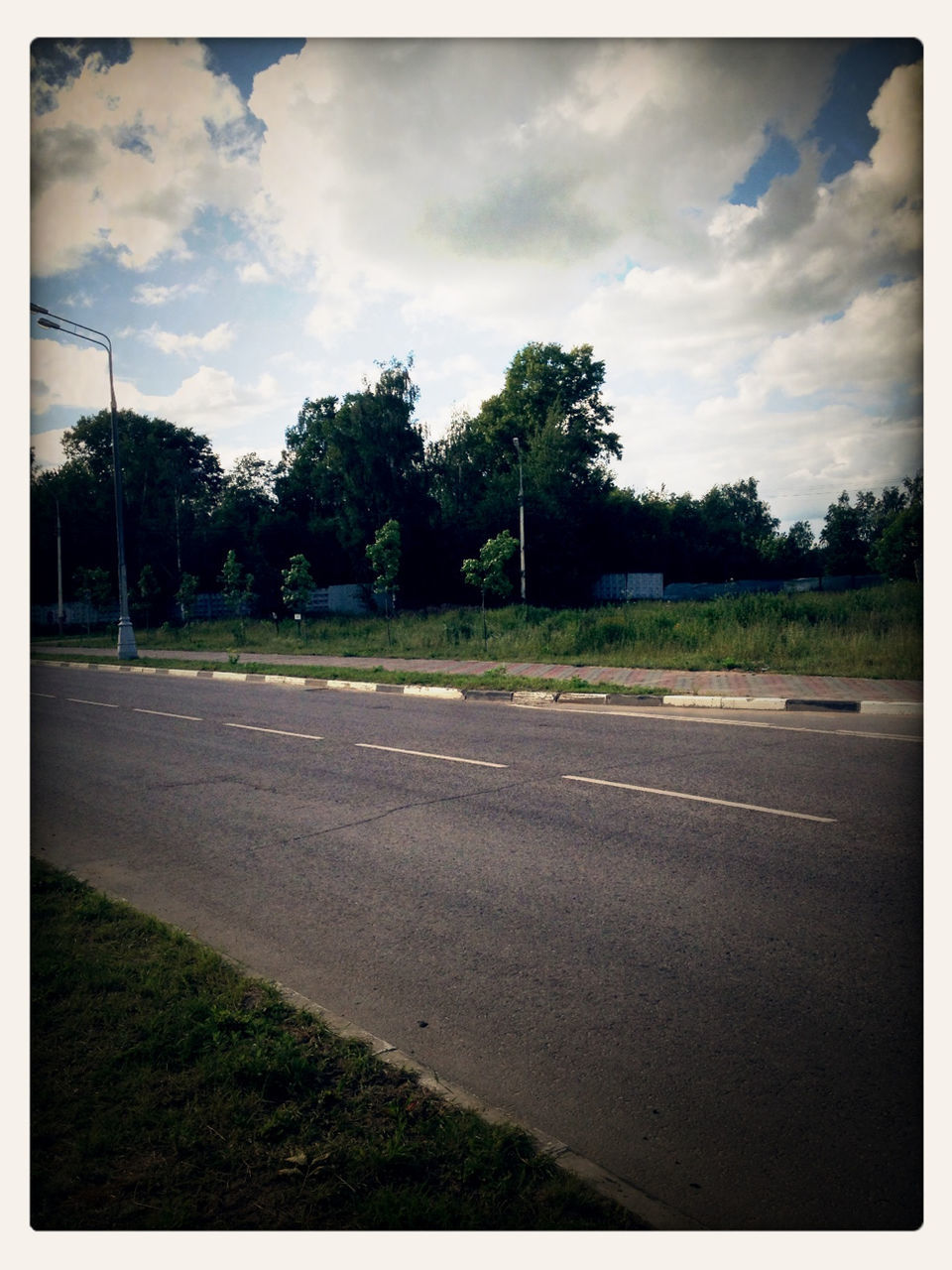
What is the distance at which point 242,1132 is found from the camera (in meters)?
2.40

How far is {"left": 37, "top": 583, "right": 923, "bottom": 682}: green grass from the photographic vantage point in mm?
14188

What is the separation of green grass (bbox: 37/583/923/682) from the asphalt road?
5303mm

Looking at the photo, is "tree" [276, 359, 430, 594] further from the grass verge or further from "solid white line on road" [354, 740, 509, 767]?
"solid white line on road" [354, 740, 509, 767]

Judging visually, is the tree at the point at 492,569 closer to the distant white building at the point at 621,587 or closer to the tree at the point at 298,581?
the tree at the point at 298,581

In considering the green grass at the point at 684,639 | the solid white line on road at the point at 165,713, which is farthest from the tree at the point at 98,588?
the solid white line on road at the point at 165,713

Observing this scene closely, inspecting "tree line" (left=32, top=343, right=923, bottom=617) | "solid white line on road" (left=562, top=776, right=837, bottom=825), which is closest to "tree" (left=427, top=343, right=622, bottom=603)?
"tree line" (left=32, top=343, right=923, bottom=617)

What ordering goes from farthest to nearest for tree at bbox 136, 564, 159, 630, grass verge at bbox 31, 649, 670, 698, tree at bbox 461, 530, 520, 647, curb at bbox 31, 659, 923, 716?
tree at bbox 136, 564, 159, 630
tree at bbox 461, 530, 520, 647
grass verge at bbox 31, 649, 670, 698
curb at bbox 31, 659, 923, 716

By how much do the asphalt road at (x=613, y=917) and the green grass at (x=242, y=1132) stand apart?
12.3 inches

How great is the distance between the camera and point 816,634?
52.5 ft

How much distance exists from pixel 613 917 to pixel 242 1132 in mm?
2299

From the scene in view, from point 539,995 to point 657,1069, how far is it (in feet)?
2.25

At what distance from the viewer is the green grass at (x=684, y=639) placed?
46.5ft

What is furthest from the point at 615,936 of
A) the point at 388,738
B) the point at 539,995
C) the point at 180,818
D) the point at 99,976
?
the point at 388,738

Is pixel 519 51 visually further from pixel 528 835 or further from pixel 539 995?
pixel 528 835
